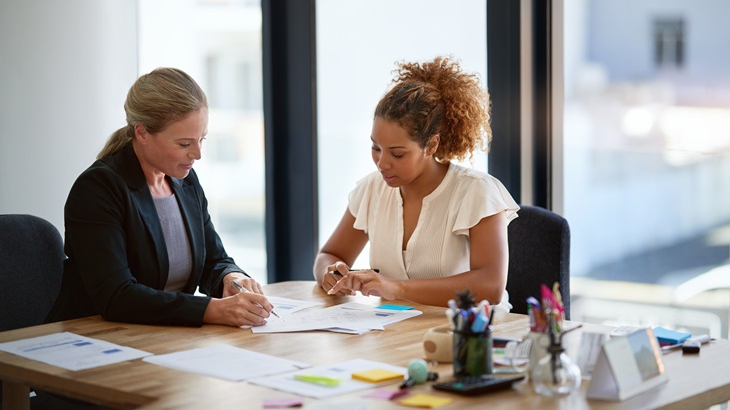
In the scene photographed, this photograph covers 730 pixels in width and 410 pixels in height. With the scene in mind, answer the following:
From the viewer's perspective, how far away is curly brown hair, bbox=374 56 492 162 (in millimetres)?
2869

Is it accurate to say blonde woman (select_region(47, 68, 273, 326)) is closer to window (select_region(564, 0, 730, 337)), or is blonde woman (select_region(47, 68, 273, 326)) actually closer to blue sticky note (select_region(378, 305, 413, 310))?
blue sticky note (select_region(378, 305, 413, 310))

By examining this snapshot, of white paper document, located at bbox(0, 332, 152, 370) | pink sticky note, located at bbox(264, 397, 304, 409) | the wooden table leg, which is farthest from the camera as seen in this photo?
the wooden table leg

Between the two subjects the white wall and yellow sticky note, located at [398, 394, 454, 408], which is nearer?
yellow sticky note, located at [398, 394, 454, 408]

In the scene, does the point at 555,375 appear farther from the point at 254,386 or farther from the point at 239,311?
the point at 239,311

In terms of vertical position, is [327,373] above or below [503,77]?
below

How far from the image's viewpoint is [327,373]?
1.96 metres

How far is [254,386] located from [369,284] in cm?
→ 79

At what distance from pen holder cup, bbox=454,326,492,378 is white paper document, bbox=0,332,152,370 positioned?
0.69 m

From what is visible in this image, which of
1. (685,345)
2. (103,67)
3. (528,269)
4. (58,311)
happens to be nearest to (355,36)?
(103,67)

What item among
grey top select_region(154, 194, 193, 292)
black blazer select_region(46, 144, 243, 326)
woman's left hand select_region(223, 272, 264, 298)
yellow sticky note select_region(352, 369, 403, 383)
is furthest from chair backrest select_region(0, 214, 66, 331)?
yellow sticky note select_region(352, 369, 403, 383)

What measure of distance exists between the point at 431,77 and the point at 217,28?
6.02 ft

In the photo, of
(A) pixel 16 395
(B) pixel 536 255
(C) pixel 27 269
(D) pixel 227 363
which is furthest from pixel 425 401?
(C) pixel 27 269

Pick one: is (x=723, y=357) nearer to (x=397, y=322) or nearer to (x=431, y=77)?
(x=397, y=322)

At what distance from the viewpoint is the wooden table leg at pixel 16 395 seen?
2.26 metres
